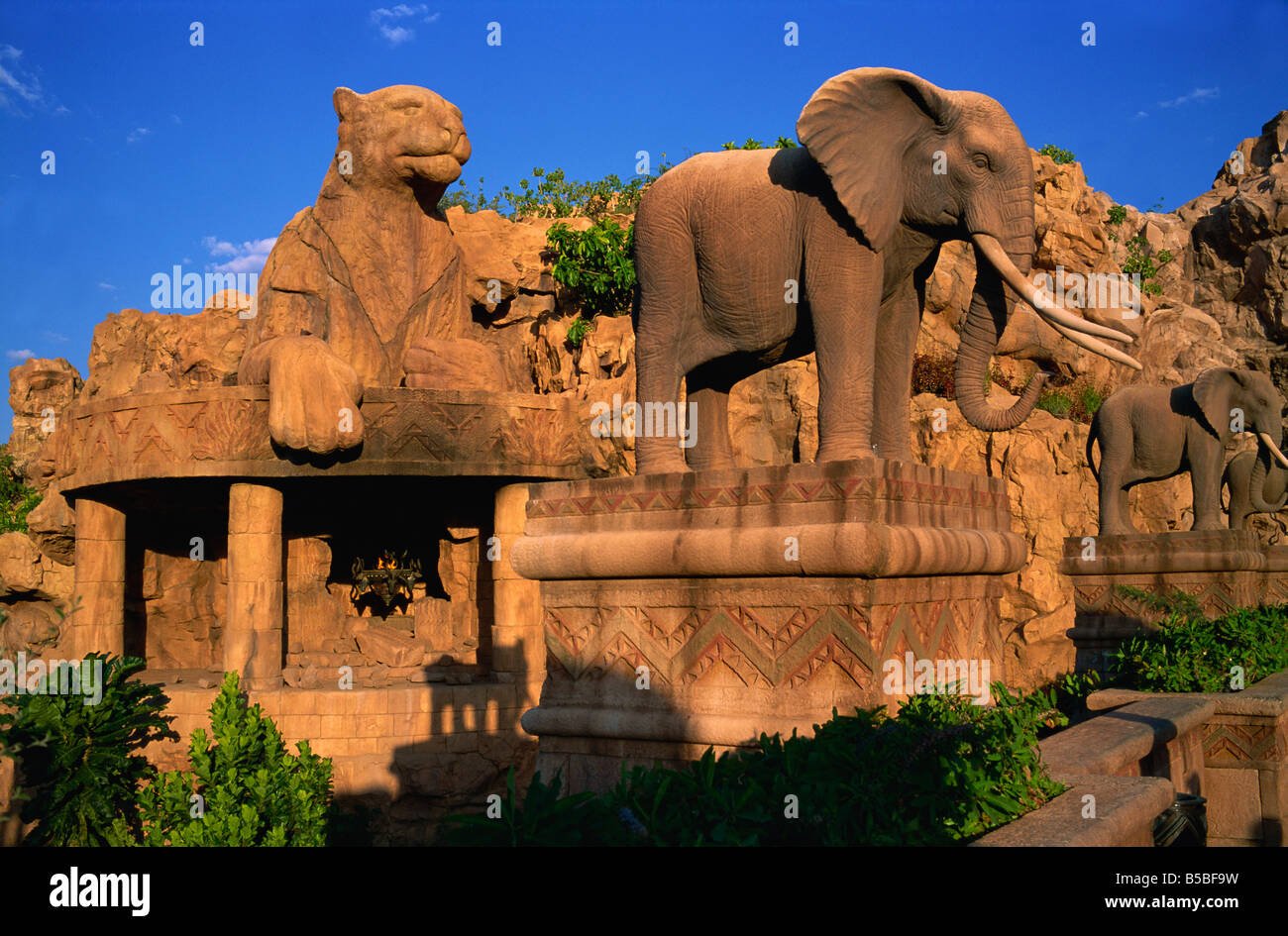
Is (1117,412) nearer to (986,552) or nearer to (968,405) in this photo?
(968,405)

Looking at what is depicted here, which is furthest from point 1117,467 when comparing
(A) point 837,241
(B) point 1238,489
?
(A) point 837,241

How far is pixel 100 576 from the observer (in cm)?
1494

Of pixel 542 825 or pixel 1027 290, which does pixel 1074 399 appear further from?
pixel 542 825

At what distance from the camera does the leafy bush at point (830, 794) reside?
2691 mm

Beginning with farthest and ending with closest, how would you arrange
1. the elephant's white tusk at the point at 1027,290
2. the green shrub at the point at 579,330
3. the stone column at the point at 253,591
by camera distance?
the green shrub at the point at 579,330
the stone column at the point at 253,591
the elephant's white tusk at the point at 1027,290

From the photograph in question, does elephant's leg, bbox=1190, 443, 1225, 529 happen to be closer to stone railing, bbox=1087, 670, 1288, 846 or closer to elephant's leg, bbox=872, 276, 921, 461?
stone railing, bbox=1087, 670, 1288, 846

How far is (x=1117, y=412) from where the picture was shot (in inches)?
470

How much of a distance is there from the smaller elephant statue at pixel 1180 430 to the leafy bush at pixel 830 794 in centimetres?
903

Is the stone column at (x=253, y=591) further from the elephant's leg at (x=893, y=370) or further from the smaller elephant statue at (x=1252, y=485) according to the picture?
the smaller elephant statue at (x=1252, y=485)

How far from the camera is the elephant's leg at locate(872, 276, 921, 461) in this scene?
5.15m

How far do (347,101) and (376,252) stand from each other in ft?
6.84

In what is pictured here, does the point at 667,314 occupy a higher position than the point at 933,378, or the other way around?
the point at 933,378

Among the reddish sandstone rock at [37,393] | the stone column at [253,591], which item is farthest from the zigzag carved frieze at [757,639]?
the reddish sandstone rock at [37,393]
